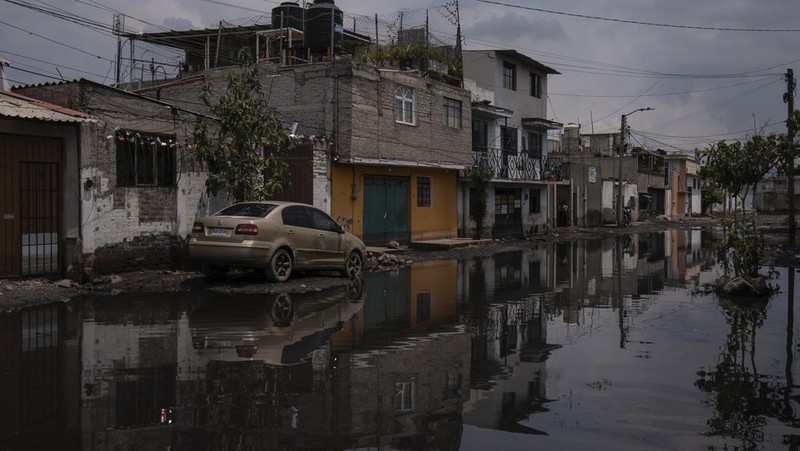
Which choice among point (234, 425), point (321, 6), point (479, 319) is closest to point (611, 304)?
point (479, 319)

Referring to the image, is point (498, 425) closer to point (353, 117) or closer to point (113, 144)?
point (113, 144)

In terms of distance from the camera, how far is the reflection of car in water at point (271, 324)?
8414 mm

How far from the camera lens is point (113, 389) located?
6738mm

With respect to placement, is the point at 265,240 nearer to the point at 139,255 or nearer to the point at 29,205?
the point at 139,255

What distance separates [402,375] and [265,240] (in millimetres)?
7468

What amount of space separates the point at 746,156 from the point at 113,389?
1789cm

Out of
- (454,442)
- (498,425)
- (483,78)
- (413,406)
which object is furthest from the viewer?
(483,78)

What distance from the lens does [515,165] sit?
3675cm

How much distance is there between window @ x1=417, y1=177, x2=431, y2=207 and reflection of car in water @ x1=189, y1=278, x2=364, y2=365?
15.2m

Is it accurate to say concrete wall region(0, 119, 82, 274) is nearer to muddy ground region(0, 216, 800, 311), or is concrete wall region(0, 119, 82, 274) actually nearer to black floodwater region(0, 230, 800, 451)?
muddy ground region(0, 216, 800, 311)

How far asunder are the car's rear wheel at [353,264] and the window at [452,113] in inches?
547

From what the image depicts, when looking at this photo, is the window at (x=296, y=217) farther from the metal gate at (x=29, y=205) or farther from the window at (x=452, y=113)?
the window at (x=452, y=113)

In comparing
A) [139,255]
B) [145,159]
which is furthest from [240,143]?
[139,255]

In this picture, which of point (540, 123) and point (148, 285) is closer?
point (148, 285)
